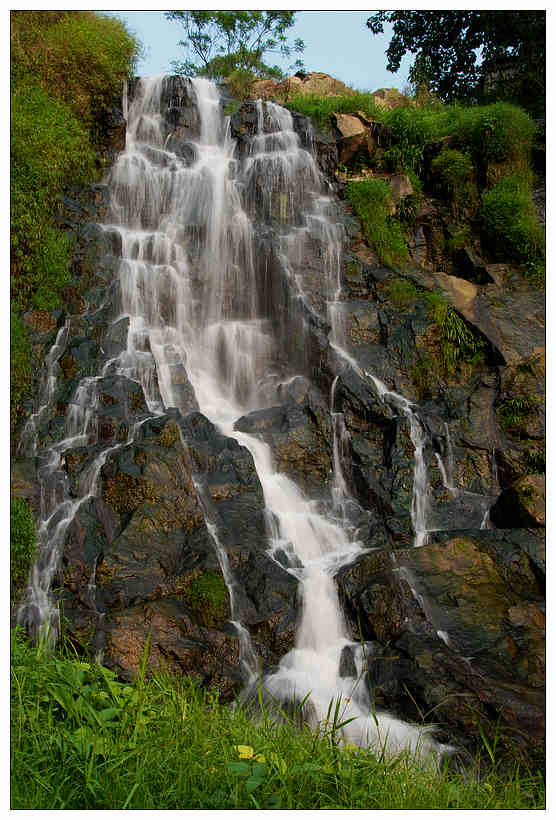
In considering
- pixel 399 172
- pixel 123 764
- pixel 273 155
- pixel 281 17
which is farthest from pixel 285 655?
Answer: pixel 281 17

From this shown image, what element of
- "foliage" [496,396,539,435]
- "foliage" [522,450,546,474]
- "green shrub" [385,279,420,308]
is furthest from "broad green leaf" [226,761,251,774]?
"green shrub" [385,279,420,308]

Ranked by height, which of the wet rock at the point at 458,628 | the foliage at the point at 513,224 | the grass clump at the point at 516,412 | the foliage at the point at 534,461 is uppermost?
the foliage at the point at 513,224

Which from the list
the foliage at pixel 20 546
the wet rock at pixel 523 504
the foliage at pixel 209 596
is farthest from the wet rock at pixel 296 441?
the foliage at pixel 20 546

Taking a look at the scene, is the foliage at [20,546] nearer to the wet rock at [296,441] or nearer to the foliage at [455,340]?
the wet rock at [296,441]

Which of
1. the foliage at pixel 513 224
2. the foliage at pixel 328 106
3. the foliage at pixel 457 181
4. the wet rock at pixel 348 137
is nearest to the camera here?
the foliage at pixel 513 224

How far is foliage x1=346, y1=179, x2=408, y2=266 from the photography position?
501 inches

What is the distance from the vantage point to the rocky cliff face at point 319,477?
6.43 meters

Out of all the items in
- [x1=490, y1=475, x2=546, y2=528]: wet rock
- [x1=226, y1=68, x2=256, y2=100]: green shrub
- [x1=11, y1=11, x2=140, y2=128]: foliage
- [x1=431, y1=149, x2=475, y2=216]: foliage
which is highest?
[x1=226, y1=68, x2=256, y2=100]: green shrub

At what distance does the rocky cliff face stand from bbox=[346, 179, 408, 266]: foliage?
240 millimetres

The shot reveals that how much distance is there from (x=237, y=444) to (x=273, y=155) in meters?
7.49

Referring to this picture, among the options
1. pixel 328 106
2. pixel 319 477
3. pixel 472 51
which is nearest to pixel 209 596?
pixel 319 477

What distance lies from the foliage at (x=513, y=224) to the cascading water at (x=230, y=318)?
3160mm

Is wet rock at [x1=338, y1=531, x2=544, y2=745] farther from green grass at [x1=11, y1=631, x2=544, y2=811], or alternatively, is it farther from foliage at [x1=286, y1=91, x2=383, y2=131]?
foliage at [x1=286, y1=91, x2=383, y2=131]

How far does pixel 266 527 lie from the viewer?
25.9 feet
